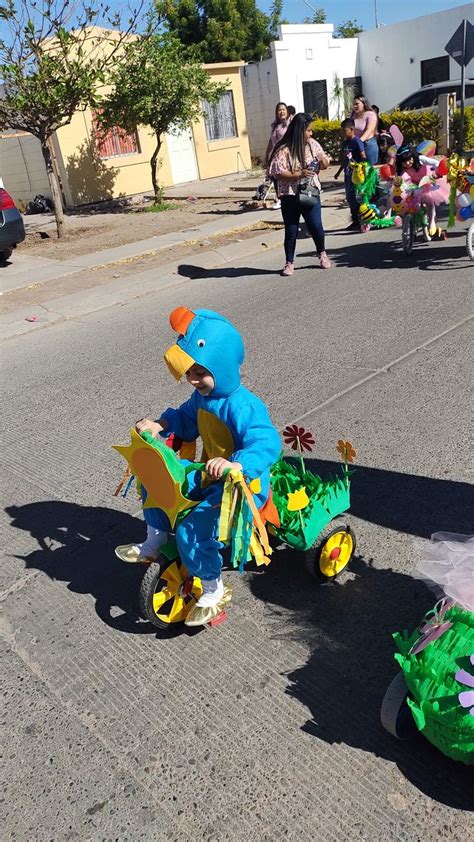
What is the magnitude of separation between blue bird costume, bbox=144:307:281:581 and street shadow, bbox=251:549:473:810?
45cm

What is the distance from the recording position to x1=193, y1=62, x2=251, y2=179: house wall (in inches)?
A: 782

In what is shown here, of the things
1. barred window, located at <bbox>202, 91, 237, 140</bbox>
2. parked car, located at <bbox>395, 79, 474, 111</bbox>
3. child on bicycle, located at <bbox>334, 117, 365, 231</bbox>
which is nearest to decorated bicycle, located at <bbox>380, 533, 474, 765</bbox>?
child on bicycle, located at <bbox>334, 117, 365, 231</bbox>

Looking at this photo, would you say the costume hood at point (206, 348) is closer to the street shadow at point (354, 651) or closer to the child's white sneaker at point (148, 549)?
the child's white sneaker at point (148, 549)

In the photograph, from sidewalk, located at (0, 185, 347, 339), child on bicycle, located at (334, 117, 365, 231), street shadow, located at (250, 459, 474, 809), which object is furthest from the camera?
child on bicycle, located at (334, 117, 365, 231)

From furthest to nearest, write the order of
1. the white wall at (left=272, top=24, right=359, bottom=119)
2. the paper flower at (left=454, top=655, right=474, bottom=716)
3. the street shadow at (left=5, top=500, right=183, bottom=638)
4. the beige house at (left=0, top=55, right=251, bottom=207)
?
the white wall at (left=272, top=24, right=359, bottom=119) → the beige house at (left=0, top=55, right=251, bottom=207) → the street shadow at (left=5, top=500, right=183, bottom=638) → the paper flower at (left=454, top=655, right=474, bottom=716)

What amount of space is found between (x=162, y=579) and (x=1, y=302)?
288 inches

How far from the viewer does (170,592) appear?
8.89 ft

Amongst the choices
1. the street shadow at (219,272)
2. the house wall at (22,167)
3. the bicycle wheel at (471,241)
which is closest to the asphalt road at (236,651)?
the bicycle wheel at (471,241)

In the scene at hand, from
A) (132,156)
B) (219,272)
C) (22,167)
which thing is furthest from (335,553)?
(22,167)

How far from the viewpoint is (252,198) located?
1557cm

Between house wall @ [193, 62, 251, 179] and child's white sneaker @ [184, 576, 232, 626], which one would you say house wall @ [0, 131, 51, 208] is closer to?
house wall @ [193, 62, 251, 179]

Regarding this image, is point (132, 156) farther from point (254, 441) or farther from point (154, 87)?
point (254, 441)

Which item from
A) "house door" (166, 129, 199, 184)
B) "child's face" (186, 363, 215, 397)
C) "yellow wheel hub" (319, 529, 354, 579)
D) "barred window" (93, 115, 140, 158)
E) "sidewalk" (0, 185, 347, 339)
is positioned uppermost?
"barred window" (93, 115, 140, 158)

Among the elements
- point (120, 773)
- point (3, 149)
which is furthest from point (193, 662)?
point (3, 149)
